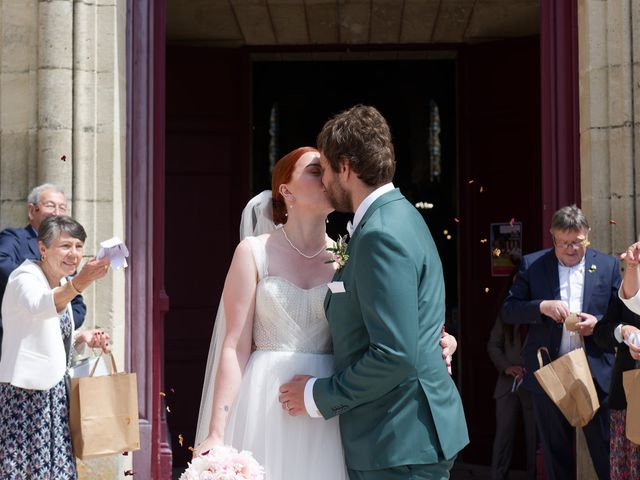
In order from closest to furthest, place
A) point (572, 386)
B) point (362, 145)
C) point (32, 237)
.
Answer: point (362, 145)
point (32, 237)
point (572, 386)

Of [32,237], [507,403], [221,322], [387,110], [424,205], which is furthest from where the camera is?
[387,110]

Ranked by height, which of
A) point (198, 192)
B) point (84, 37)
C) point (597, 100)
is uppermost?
point (84, 37)

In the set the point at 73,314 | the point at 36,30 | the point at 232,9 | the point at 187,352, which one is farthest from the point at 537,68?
the point at 73,314

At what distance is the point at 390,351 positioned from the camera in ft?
10.00

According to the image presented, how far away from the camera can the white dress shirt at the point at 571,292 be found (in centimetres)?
616

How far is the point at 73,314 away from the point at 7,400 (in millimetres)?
606

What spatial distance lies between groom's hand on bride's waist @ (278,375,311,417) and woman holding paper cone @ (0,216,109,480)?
1.47m

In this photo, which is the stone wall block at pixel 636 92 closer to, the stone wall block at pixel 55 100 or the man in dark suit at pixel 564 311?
the man in dark suit at pixel 564 311

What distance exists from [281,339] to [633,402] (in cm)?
206

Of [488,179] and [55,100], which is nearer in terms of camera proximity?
[55,100]

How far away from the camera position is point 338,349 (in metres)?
3.33

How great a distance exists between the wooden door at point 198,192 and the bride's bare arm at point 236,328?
5.42m

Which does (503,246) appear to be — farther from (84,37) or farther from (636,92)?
(84,37)

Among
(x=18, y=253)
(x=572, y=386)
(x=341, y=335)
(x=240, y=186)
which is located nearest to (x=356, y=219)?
(x=341, y=335)
